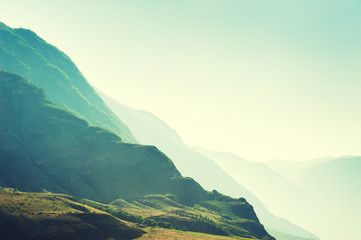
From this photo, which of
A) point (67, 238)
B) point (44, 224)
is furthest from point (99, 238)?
point (44, 224)

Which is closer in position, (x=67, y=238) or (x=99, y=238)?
(x=67, y=238)

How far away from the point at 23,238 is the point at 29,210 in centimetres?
2797

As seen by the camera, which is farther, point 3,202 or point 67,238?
point 3,202

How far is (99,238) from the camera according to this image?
7677 inches

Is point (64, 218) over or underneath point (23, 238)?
over

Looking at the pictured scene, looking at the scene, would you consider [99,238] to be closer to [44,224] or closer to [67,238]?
[67,238]

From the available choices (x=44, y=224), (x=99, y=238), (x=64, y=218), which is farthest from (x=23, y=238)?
(x=99, y=238)

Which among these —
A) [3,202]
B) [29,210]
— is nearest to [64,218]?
[29,210]

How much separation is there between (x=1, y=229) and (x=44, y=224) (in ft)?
77.9

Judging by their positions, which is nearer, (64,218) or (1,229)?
(1,229)

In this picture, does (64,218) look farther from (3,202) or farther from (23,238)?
(3,202)

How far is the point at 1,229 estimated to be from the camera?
576 feet

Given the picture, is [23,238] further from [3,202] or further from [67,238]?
[3,202]

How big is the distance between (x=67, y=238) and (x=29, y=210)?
3890cm
